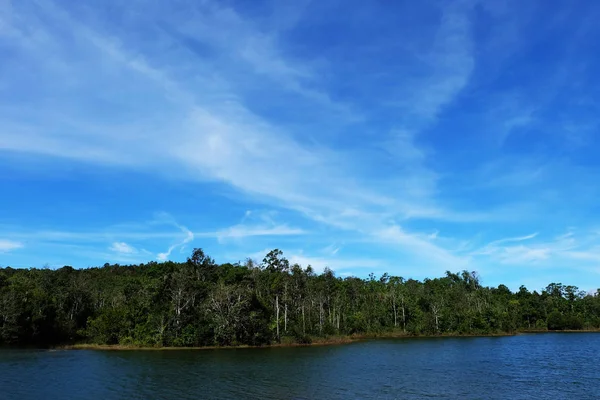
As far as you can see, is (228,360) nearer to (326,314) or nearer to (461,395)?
(461,395)

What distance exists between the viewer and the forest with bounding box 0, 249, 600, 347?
7894 cm

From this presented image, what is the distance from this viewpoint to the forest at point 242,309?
259 ft

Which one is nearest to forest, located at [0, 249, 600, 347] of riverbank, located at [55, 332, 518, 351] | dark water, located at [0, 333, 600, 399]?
riverbank, located at [55, 332, 518, 351]

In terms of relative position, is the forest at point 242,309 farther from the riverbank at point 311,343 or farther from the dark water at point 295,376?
the dark water at point 295,376

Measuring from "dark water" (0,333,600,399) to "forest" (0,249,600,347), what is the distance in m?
13.0

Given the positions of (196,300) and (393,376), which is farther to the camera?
(196,300)

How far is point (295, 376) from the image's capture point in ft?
146

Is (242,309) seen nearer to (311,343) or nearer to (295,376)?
(311,343)

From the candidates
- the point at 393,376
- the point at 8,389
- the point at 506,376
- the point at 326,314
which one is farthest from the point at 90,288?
the point at 506,376

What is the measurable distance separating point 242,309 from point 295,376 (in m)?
36.2

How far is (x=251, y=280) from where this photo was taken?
107625 millimetres

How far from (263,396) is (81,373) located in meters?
23.8

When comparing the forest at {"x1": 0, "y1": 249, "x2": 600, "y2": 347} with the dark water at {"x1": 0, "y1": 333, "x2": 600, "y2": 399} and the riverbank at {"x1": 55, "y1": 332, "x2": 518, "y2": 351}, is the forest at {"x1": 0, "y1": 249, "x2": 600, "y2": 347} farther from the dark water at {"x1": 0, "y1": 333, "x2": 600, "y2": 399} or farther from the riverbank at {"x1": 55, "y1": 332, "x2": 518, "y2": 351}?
the dark water at {"x1": 0, "y1": 333, "x2": 600, "y2": 399}

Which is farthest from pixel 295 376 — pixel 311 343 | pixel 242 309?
pixel 311 343
